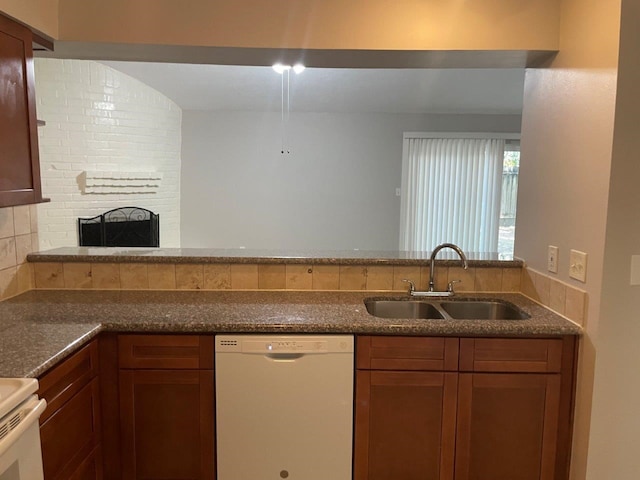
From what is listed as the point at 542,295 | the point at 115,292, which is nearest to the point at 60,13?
the point at 115,292

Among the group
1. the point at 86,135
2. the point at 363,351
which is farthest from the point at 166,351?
the point at 86,135

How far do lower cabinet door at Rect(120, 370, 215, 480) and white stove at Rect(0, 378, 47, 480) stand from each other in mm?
551

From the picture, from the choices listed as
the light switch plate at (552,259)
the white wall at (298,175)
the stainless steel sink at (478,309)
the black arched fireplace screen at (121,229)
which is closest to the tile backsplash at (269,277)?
the stainless steel sink at (478,309)

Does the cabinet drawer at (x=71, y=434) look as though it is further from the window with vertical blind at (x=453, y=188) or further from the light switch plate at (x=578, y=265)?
the window with vertical blind at (x=453, y=188)

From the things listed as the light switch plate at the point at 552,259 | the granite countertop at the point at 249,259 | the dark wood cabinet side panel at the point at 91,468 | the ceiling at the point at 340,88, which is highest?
the ceiling at the point at 340,88

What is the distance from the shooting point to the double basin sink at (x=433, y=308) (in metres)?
2.22

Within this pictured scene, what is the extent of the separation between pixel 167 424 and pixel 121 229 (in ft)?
12.2

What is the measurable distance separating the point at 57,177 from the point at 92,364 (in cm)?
328

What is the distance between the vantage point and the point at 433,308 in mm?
2201

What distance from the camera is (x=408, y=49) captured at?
203 centimetres

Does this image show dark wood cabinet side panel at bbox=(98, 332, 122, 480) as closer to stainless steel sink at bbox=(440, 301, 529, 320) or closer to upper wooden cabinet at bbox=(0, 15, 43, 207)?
upper wooden cabinet at bbox=(0, 15, 43, 207)

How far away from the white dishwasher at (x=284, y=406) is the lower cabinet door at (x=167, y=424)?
66 mm

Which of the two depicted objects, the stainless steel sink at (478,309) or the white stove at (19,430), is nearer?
the white stove at (19,430)

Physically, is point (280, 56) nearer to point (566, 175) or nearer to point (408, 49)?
point (408, 49)
